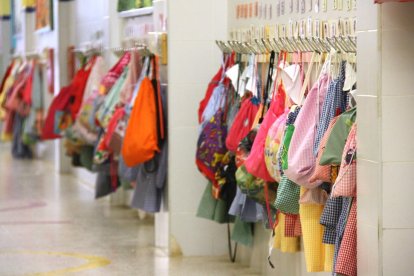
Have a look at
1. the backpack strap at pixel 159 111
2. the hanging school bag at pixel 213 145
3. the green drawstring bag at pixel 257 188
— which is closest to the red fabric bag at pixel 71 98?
the backpack strap at pixel 159 111

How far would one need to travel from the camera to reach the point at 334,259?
4895 millimetres

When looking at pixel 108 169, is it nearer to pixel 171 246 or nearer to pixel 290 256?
pixel 171 246

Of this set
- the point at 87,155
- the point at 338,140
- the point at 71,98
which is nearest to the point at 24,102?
the point at 71,98

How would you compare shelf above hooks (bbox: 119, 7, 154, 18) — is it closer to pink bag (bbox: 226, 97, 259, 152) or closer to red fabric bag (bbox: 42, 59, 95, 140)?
red fabric bag (bbox: 42, 59, 95, 140)

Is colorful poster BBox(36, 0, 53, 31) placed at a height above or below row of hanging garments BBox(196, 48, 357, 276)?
above

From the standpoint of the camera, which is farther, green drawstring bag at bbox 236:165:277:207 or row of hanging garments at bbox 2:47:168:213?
row of hanging garments at bbox 2:47:168:213

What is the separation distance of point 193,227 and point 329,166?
2619 millimetres

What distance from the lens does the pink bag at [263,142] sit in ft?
19.2

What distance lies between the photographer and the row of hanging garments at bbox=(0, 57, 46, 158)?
1443cm

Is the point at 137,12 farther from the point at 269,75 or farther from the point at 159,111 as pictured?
the point at 269,75

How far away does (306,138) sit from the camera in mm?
5246

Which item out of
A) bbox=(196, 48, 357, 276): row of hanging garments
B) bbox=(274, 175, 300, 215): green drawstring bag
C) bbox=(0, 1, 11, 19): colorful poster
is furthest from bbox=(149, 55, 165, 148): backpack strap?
bbox=(0, 1, 11, 19): colorful poster

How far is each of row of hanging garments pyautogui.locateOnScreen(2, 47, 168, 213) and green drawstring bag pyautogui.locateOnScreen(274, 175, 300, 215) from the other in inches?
84.8

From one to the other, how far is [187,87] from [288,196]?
7.14 feet
